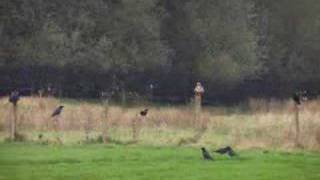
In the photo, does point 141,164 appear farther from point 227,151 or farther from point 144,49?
point 144,49

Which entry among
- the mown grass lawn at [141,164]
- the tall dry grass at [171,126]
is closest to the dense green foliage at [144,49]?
the tall dry grass at [171,126]

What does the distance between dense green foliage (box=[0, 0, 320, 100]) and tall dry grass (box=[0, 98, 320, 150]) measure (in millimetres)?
13084

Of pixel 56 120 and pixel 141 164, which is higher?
pixel 56 120

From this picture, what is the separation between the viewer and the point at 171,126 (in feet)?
89.6

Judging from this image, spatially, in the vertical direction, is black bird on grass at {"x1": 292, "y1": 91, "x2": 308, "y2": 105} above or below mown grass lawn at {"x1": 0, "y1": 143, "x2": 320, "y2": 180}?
above

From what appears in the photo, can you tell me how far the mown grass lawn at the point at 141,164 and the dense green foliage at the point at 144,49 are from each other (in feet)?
74.5

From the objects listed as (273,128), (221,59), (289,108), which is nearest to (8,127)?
(273,128)

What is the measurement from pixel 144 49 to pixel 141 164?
30025 millimetres

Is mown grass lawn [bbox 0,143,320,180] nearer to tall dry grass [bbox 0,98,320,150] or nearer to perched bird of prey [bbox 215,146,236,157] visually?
perched bird of prey [bbox 215,146,236,157]

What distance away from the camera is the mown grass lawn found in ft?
52.6

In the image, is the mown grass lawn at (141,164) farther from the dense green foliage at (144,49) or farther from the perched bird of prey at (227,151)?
the dense green foliage at (144,49)

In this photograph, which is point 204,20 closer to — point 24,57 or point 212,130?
point 24,57

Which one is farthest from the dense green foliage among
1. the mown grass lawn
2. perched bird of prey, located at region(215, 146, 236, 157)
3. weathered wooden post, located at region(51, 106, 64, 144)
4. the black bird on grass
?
perched bird of prey, located at region(215, 146, 236, 157)

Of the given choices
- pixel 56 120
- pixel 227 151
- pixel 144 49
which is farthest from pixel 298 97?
pixel 144 49
